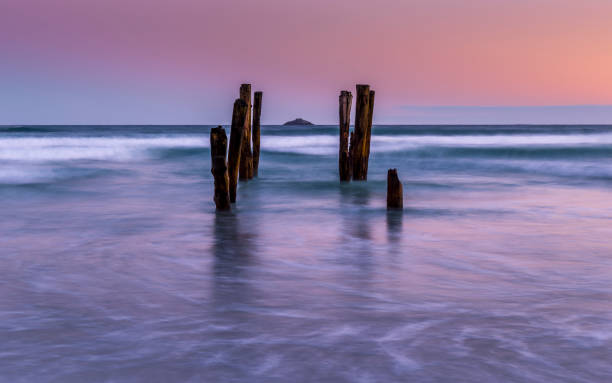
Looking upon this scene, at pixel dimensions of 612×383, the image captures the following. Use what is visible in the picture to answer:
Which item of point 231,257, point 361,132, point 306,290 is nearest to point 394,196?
point 361,132

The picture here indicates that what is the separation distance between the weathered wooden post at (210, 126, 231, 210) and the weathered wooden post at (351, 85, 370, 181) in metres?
4.44

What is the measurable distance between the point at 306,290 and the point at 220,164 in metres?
4.57

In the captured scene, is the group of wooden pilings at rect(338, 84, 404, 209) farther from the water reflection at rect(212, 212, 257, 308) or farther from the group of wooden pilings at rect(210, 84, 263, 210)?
the water reflection at rect(212, 212, 257, 308)

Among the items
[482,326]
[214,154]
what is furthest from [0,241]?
[482,326]

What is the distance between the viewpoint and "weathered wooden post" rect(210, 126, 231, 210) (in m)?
9.43

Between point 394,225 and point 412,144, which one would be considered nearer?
point 394,225

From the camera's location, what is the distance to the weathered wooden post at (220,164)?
943 centimetres

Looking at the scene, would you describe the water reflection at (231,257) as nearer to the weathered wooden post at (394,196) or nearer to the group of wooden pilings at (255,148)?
the group of wooden pilings at (255,148)

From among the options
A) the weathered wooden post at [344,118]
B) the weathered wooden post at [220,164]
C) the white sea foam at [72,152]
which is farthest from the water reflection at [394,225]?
the white sea foam at [72,152]

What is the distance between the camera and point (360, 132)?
1390cm

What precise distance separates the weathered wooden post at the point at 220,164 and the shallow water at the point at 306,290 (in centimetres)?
32

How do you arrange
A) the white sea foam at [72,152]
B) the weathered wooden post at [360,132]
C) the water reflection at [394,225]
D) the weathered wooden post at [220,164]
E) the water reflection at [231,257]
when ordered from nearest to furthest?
1. the water reflection at [231,257]
2. the water reflection at [394,225]
3. the weathered wooden post at [220,164]
4. the weathered wooden post at [360,132]
5. the white sea foam at [72,152]

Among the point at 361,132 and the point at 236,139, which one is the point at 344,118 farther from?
the point at 236,139

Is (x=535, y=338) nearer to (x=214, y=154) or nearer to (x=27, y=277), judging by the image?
(x=27, y=277)
